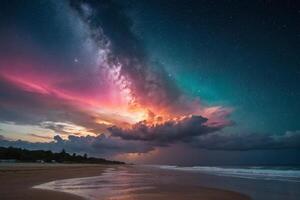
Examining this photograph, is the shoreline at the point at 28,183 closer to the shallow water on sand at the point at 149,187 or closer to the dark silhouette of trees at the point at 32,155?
the shallow water on sand at the point at 149,187

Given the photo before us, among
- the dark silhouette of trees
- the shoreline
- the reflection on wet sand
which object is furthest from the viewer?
the dark silhouette of trees

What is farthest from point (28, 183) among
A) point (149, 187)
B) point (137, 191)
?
point (137, 191)

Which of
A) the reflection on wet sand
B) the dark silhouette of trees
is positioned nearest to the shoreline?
the reflection on wet sand

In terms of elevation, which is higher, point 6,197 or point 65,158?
point 65,158

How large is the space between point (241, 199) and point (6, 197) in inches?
449

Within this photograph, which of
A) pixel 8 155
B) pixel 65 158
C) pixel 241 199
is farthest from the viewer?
pixel 65 158

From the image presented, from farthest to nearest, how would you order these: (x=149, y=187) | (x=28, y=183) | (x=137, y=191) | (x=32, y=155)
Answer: (x=32, y=155)
(x=28, y=183)
(x=149, y=187)
(x=137, y=191)

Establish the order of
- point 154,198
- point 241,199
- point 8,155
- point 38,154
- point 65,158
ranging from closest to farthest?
point 154,198 < point 241,199 < point 8,155 < point 38,154 < point 65,158

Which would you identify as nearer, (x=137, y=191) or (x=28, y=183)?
(x=137, y=191)

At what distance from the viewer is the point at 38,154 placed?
138m

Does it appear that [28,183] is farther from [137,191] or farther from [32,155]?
[32,155]

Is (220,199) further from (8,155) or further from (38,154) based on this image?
(38,154)

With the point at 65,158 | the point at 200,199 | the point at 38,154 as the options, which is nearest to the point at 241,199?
the point at 200,199

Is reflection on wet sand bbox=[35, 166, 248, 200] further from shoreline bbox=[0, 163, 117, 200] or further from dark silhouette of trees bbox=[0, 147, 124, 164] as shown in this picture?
dark silhouette of trees bbox=[0, 147, 124, 164]
